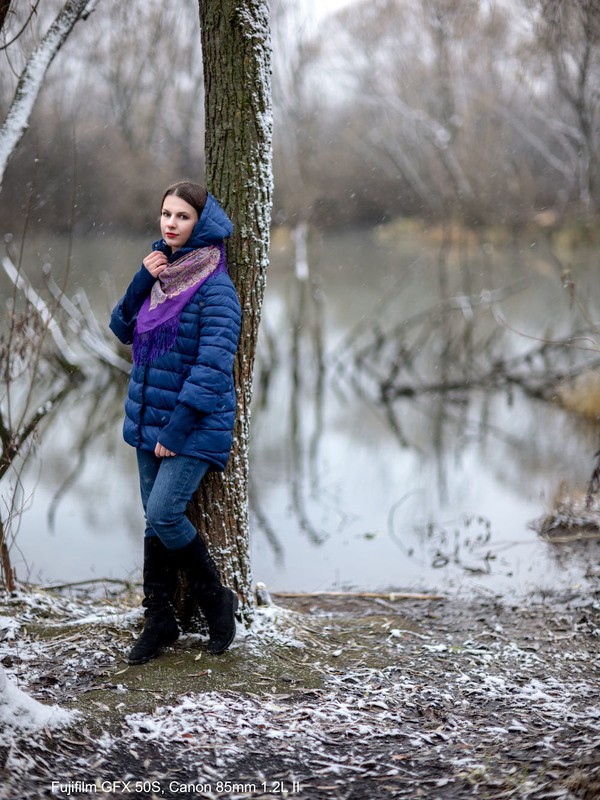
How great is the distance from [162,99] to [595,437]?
36.7 feet

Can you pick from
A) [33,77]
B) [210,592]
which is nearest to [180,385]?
[210,592]

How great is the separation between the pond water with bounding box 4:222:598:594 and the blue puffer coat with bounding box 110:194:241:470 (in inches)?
55.8

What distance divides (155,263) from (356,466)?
676cm

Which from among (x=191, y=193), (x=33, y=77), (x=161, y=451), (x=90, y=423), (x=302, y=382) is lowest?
(x=161, y=451)

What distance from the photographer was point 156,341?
3219mm

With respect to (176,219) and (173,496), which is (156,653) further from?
(176,219)

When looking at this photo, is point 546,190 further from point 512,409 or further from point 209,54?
point 209,54

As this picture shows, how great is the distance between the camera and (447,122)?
987 inches

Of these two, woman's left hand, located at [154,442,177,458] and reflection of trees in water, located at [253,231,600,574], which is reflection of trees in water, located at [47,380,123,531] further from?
woman's left hand, located at [154,442,177,458]

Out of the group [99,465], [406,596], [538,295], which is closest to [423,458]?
[99,465]

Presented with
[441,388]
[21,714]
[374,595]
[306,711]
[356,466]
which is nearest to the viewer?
[21,714]

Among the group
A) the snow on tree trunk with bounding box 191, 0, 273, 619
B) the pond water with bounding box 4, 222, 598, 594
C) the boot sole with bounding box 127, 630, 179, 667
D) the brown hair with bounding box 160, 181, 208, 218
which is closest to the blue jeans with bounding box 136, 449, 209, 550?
the snow on tree trunk with bounding box 191, 0, 273, 619

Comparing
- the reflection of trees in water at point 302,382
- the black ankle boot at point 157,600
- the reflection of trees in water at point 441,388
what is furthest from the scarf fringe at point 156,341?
the reflection of trees in water at point 302,382

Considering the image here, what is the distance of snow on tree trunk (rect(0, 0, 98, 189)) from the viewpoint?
11.6 feet
